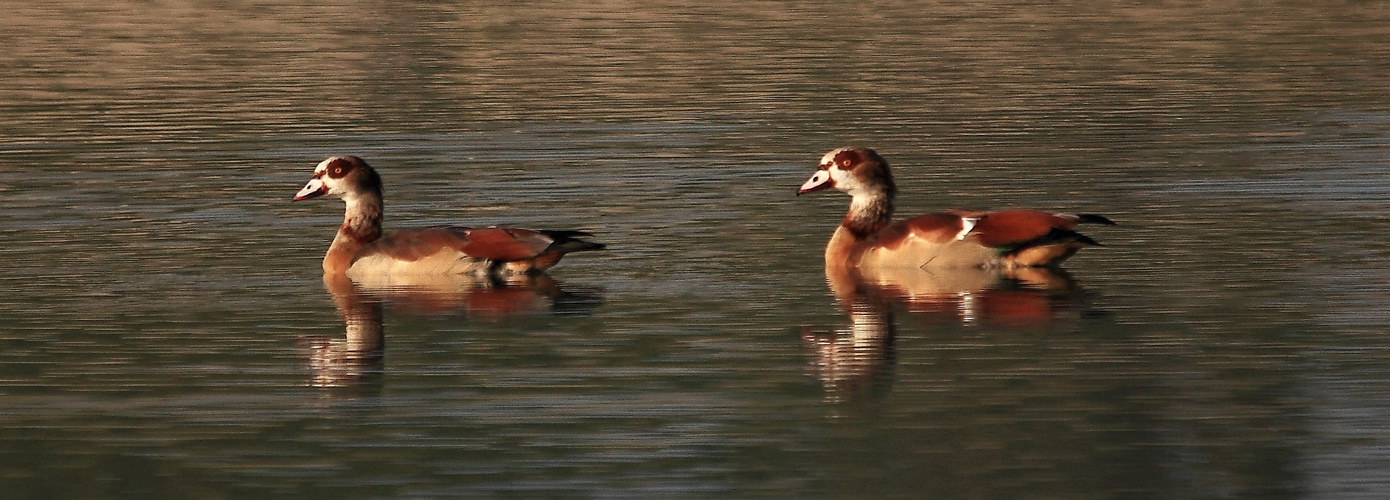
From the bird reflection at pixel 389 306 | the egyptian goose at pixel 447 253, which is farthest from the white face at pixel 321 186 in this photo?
the bird reflection at pixel 389 306

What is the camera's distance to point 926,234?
1911 cm

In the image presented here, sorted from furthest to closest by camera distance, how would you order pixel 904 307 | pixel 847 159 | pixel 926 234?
pixel 847 159, pixel 926 234, pixel 904 307

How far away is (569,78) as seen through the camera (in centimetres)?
3822

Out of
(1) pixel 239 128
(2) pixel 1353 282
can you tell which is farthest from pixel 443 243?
(1) pixel 239 128

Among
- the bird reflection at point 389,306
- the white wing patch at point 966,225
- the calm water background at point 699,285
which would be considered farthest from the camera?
the white wing patch at point 966,225

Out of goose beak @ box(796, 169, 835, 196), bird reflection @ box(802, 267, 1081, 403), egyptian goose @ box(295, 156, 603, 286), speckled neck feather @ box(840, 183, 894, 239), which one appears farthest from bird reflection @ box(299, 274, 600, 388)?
speckled neck feather @ box(840, 183, 894, 239)

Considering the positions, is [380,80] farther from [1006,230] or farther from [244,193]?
[1006,230]

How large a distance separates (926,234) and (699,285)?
1.96 m

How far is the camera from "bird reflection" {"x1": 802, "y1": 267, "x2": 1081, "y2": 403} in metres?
14.9

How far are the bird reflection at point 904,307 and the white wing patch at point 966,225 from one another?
289 mm

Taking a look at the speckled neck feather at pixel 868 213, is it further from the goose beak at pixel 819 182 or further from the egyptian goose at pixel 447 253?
the egyptian goose at pixel 447 253

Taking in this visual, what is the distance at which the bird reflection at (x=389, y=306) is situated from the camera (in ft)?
50.3

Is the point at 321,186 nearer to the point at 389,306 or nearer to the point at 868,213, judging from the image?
the point at 389,306

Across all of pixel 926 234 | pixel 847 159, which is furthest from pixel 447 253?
pixel 926 234
